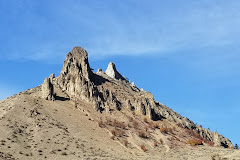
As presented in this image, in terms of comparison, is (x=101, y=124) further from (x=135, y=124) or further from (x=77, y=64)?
(x=77, y=64)

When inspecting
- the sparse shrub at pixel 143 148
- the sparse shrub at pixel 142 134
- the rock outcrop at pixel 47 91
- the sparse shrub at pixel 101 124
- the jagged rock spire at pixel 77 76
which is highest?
the jagged rock spire at pixel 77 76

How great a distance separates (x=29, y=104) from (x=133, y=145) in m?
25.5

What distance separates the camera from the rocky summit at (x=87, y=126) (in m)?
53.0

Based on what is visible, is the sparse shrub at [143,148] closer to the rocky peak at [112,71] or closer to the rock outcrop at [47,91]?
the rock outcrop at [47,91]

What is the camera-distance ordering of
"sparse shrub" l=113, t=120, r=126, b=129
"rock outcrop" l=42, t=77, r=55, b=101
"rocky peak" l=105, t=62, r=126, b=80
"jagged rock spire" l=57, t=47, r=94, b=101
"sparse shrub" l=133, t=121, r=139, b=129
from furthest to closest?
"rocky peak" l=105, t=62, r=126, b=80 < "jagged rock spire" l=57, t=47, r=94, b=101 < "rock outcrop" l=42, t=77, r=55, b=101 < "sparse shrub" l=133, t=121, r=139, b=129 < "sparse shrub" l=113, t=120, r=126, b=129

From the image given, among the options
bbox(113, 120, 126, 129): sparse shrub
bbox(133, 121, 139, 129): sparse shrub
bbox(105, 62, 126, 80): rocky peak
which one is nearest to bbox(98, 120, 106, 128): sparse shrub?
bbox(113, 120, 126, 129): sparse shrub

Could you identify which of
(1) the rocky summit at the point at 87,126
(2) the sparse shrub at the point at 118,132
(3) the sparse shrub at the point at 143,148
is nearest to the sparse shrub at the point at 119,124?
(1) the rocky summit at the point at 87,126

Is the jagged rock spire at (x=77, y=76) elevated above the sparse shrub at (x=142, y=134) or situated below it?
above

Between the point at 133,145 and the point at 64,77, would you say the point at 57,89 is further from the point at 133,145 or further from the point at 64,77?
the point at 133,145

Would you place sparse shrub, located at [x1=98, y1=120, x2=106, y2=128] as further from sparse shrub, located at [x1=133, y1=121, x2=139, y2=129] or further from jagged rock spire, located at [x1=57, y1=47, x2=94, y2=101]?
jagged rock spire, located at [x1=57, y1=47, x2=94, y2=101]

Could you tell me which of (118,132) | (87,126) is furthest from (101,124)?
(118,132)

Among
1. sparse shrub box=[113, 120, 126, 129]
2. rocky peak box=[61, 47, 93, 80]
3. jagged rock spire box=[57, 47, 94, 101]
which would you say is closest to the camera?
sparse shrub box=[113, 120, 126, 129]

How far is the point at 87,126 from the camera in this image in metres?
65.2

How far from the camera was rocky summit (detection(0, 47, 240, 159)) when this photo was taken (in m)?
53.0
